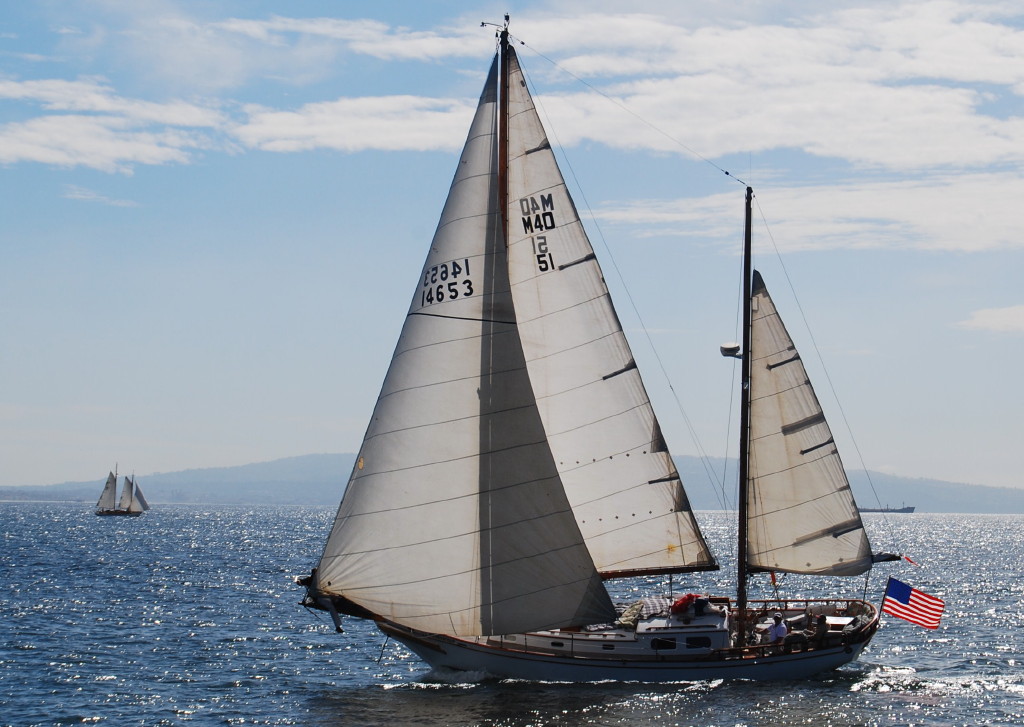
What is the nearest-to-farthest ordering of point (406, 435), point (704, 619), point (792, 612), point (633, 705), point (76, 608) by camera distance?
1. point (406, 435)
2. point (633, 705)
3. point (704, 619)
4. point (792, 612)
5. point (76, 608)

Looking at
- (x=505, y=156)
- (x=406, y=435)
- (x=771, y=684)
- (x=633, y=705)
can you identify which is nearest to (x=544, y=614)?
(x=633, y=705)

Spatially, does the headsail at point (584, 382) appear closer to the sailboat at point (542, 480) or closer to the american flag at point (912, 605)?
the sailboat at point (542, 480)

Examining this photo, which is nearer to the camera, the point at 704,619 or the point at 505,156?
the point at 505,156

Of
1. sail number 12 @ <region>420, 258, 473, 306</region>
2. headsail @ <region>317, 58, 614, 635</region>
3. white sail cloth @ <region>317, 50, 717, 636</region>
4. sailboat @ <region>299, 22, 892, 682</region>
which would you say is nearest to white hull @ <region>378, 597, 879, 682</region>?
sailboat @ <region>299, 22, 892, 682</region>

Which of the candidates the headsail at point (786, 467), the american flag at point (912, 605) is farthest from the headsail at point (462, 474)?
the american flag at point (912, 605)

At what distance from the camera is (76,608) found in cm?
5988

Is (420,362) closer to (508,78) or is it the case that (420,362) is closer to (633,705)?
(508,78)

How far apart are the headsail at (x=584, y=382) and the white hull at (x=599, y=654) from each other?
2.28 meters

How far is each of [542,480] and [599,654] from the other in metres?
7.32

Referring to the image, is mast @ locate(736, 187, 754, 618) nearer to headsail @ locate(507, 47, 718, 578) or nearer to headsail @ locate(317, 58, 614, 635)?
headsail @ locate(507, 47, 718, 578)

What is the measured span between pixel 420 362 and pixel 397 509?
4051mm

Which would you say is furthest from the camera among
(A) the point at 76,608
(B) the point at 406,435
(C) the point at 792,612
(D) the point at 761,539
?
(A) the point at 76,608

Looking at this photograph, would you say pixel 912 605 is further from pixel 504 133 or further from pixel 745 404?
pixel 504 133

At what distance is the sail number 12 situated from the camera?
106ft
